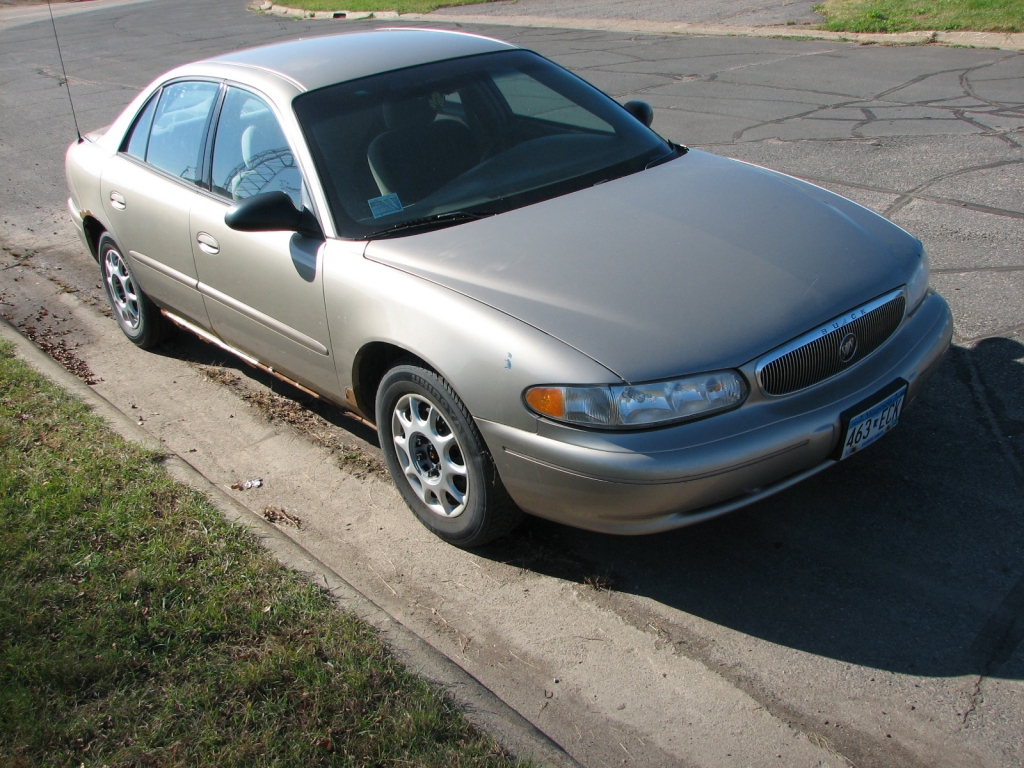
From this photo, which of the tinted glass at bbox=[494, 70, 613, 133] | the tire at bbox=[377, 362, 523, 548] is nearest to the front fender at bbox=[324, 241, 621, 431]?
the tire at bbox=[377, 362, 523, 548]

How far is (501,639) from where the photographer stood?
3.11m

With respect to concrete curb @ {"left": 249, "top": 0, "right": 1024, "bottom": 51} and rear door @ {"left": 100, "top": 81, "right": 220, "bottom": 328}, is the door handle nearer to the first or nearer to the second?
rear door @ {"left": 100, "top": 81, "right": 220, "bottom": 328}

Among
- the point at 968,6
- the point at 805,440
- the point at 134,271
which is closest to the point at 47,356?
the point at 134,271

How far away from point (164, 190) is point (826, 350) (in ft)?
10.7

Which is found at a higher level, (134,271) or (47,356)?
(134,271)

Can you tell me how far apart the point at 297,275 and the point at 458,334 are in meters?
0.98

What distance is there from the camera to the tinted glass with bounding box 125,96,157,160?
504 cm

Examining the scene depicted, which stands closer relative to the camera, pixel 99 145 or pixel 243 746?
pixel 243 746

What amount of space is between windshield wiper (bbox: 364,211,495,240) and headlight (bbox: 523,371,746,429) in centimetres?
100

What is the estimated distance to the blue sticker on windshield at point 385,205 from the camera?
369 centimetres

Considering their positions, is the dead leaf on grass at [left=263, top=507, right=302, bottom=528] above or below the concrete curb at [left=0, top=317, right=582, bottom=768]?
below

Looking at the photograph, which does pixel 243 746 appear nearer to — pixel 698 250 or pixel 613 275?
pixel 613 275

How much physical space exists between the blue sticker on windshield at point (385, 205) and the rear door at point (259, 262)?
0.25 meters

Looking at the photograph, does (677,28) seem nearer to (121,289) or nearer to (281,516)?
(121,289)
